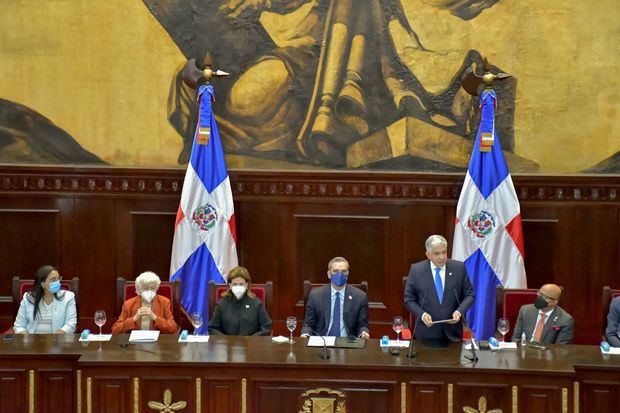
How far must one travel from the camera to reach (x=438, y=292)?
A: 7230mm

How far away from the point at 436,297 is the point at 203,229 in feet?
9.83

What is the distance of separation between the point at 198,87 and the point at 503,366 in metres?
4.64

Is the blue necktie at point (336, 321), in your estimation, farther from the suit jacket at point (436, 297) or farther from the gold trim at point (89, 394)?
the gold trim at point (89, 394)

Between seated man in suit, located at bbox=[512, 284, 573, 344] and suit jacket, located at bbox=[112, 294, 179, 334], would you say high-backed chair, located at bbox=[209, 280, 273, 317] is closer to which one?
suit jacket, located at bbox=[112, 294, 179, 334]

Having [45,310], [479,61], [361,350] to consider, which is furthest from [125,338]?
[479,61]

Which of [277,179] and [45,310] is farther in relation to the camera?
[277,179]

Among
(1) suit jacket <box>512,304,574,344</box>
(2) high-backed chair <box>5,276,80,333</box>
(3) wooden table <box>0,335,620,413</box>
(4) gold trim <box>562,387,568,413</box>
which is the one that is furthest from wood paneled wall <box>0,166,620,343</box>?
(4) gold trim <box>562,387,568,413</box>

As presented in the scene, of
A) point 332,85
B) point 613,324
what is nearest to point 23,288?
point 332,85

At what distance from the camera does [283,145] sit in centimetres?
961

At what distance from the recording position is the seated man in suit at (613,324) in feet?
24.0

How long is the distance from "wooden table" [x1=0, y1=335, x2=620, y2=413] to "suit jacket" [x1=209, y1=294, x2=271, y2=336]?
3.42 ft

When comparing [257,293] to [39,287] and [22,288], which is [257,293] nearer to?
[39,287]

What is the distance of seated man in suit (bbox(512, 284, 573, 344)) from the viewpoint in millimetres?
7199

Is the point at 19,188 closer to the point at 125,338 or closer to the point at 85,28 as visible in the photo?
the point at 85,28
